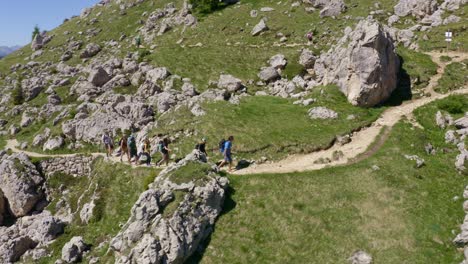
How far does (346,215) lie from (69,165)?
42727mm

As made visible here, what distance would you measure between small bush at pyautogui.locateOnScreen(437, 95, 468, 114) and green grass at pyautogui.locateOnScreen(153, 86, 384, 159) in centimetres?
775

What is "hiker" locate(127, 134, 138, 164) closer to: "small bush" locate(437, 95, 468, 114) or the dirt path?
the dirt path

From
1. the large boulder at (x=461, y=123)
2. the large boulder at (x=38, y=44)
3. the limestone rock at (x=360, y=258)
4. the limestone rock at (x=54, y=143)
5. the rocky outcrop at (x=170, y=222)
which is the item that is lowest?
the large boulder at (x=461, y=123)

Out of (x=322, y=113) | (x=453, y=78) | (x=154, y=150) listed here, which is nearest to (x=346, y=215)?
(x=322, y=113)

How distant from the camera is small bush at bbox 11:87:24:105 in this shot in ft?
297

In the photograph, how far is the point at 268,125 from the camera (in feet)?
171

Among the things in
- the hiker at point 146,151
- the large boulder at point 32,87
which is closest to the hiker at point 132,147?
the hiker at point 146,151

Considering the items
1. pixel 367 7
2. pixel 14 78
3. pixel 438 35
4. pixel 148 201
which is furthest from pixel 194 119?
pixel 14 78

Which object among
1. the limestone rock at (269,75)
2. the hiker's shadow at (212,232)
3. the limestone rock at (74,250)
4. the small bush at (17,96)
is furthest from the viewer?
the small bush at (17,96)

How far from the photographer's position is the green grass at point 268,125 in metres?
47.7

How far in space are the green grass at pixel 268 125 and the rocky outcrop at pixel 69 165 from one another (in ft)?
43.0

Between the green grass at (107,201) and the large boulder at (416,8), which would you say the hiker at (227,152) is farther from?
the large boulder at (416,8)

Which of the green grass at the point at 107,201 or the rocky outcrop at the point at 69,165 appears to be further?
the rocky outcrop at the point at 69,165

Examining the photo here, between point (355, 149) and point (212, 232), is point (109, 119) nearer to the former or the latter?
point (212, 232)
